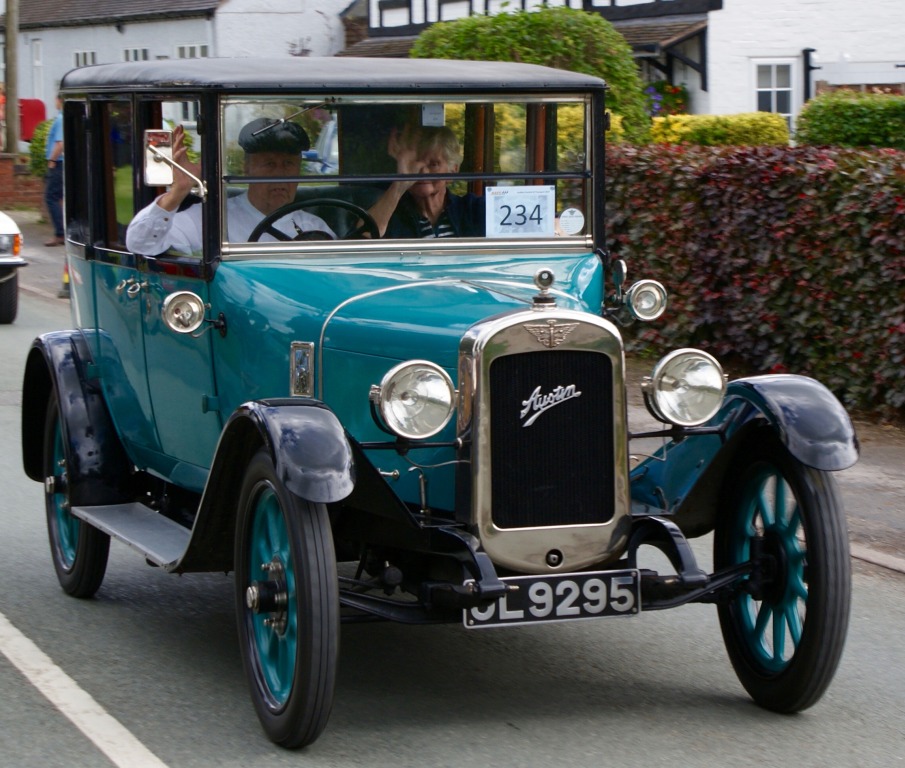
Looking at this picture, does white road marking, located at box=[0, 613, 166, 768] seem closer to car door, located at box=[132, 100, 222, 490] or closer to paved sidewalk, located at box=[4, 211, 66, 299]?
car door, located at box=[132, 100, 222, 490]

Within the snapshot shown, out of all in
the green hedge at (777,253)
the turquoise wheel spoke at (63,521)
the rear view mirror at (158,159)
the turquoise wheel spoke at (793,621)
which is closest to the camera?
the turquoise wheel spoke at (793,621)

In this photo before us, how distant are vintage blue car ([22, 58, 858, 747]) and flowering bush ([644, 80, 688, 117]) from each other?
17011mm

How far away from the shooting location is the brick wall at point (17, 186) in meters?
24.0

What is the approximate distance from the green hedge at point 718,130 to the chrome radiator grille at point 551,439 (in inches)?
567

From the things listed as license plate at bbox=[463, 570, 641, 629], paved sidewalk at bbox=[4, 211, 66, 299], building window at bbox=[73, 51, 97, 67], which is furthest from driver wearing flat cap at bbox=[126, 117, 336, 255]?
building window at bbox=[73, 51, 97, 67]

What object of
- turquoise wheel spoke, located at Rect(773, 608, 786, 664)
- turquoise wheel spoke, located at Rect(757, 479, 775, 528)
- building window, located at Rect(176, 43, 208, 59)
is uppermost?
building window, located at Rect(176, 43, 208, 59)

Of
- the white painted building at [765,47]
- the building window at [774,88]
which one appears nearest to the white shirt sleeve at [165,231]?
the white painted building at [765,47]

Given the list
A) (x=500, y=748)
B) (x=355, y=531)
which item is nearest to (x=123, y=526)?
(x=355, y=531)

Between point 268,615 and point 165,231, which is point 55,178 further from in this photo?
point 268,615

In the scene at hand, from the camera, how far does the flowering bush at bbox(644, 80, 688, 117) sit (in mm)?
22328

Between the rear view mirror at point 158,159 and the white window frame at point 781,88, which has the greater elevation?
the white window frame at point 781,88

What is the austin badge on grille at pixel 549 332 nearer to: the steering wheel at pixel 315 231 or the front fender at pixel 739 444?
the front fender at pixel 739 444

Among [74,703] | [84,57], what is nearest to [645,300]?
[74,703]

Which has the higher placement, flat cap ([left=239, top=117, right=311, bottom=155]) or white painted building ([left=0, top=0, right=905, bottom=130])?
white painted building ([left=0, top=0, right=905, bottom=130])
